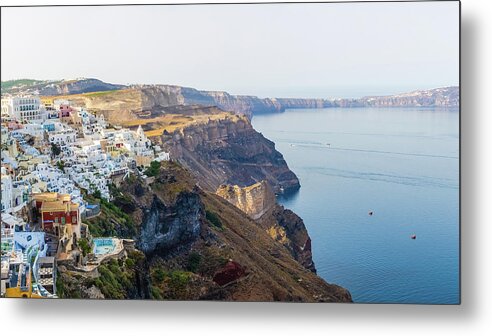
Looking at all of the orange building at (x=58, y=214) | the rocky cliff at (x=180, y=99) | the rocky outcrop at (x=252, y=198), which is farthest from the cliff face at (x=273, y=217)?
the orange building at (x=58, y=214)

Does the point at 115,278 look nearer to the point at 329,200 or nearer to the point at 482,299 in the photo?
the point at 329,200

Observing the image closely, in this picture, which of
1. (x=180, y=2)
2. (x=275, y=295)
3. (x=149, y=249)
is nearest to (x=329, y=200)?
(x=275, y=295)

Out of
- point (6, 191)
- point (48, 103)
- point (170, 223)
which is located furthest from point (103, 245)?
point (48, 103)

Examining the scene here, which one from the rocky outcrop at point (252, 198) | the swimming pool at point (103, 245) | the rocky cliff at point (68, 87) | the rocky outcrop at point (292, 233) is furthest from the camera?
the rocky outcrop at point (252, 198)

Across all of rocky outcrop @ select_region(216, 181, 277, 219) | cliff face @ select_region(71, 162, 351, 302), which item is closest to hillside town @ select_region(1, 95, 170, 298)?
cliff face @ select_region(71, 162, 351, 302)

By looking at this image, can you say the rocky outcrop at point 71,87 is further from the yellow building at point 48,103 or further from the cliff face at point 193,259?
the cliff face at point 193,259
